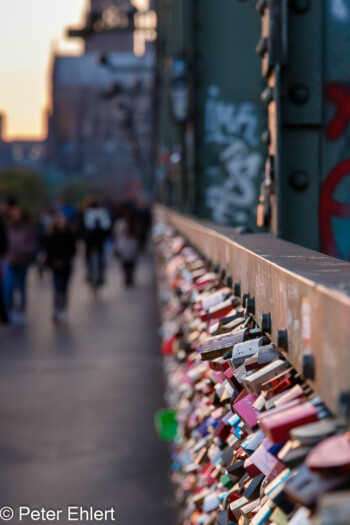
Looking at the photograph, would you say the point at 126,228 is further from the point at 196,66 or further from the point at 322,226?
the point at 322,226

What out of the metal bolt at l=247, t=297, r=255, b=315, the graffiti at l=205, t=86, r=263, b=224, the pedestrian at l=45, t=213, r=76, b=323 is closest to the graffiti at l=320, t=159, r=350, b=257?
the metal bolt at l=247, t=297, r=255, b=315

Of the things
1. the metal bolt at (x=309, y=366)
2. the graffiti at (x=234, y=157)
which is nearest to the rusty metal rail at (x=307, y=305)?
the metal bolt at (x=309, y=366)

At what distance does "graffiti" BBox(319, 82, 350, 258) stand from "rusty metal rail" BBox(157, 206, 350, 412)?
4.20ft

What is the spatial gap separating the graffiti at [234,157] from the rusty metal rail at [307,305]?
4924mm

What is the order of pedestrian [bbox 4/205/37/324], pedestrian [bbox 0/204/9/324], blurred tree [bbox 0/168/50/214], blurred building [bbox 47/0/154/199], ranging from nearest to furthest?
pedestrian [bbox 0/204/9/324]
pedestrian [bbox 4/205/37/324]
blurred tree [bbox 0/168/50/214]
blurred building [bbox 47/0/154/199]

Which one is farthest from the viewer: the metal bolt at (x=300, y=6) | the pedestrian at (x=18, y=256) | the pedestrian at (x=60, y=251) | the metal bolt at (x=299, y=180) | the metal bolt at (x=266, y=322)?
the pedestrian at (x=60, y=251)

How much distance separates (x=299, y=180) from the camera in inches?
170

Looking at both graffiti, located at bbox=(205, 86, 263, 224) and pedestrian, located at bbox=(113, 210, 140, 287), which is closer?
graffiti, located at bbox=(205, 86, 263, 224)

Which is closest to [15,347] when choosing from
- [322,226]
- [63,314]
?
[63,314]

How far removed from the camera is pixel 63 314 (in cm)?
1681

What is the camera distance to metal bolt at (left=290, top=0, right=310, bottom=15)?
4.20m

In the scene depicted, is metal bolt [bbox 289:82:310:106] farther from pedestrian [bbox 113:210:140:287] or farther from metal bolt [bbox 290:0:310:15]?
pedestrian [bbox 113:210:140:287]

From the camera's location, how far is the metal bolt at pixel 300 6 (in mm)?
4199

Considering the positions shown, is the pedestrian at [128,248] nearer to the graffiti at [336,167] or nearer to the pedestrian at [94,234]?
the pedestrian at [94,234]
